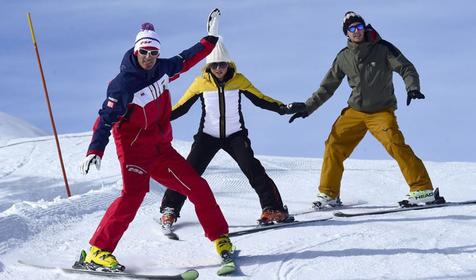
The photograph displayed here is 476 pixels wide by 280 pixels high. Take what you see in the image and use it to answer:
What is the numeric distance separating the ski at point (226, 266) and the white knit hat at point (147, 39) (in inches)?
60.5

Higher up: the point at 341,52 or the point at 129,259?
the point at 341,52

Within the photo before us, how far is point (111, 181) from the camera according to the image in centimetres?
952

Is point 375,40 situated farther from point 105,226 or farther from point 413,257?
point 105,226

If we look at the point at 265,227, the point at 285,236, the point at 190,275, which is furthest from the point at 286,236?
the point at 190,275

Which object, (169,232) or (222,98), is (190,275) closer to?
(169,232)

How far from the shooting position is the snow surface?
4.85 m

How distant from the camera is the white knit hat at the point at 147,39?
4.97 meters

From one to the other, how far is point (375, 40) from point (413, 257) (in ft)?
8.41

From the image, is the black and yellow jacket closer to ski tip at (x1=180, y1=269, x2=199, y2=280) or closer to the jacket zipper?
the jacket zipper

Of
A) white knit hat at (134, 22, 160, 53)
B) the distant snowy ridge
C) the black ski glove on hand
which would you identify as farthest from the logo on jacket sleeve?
the distant snowy ridge

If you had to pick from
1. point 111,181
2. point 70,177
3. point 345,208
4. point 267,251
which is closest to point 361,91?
point 345,208

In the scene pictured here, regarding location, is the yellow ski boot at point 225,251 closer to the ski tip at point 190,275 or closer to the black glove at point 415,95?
the ski tip at point 190,275

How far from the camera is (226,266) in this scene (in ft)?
15.5

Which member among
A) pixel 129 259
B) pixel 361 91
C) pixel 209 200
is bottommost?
pixel 129 259
